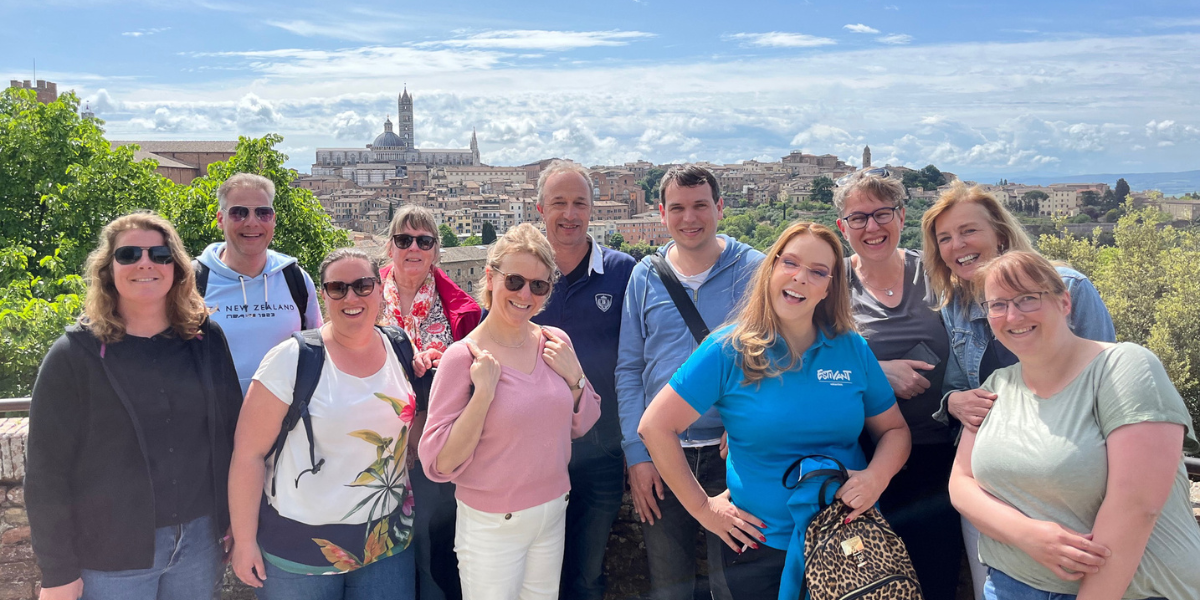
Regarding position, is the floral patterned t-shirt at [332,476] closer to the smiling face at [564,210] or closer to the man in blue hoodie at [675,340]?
the man in blue hoodie at [675,340]

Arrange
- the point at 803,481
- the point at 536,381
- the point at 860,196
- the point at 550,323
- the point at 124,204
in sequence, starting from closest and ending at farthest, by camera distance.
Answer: the point at 803,481
the point at 536,381
the point at 860,196
the point at 550,323
the point at 124,204

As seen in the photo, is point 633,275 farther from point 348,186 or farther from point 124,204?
point 348,186

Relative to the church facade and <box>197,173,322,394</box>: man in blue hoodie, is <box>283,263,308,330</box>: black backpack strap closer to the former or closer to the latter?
<box>197,173,322,394</box>: man in blue hoodie

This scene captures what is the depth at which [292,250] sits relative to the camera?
19953 millimetres

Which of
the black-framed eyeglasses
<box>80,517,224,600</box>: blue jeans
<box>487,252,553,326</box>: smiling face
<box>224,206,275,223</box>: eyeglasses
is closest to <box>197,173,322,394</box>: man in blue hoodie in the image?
<box>224,206,275,223</box>: eyeglasses

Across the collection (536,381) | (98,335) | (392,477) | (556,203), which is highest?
(556,203)

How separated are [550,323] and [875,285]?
3.60 ft

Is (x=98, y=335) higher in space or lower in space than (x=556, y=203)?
lower

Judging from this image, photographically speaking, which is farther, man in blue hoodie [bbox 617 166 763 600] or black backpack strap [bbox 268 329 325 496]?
man in blue hoodie [bbox 617 166 763 600]

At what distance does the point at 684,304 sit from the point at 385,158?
483ft

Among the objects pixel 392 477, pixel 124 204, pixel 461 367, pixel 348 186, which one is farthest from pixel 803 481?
pixel 348 186

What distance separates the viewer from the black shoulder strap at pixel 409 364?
92.0 inches

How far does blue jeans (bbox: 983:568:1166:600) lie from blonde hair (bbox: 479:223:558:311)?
53.1 inches

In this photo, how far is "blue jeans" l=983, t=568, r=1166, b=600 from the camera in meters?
1.84
